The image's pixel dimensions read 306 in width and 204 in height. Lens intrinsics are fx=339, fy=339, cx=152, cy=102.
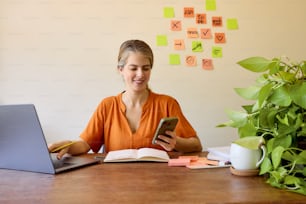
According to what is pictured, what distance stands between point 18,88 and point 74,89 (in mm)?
405

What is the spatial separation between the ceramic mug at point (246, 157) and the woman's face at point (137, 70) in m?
0.80

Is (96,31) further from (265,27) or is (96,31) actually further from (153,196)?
(153,196)

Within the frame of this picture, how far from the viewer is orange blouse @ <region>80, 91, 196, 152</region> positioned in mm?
1712

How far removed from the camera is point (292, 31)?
273 centimetres

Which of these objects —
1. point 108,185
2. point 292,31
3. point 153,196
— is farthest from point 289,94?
point 292,31

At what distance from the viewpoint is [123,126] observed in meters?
1.76

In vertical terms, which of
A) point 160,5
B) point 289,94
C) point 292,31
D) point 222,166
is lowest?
point 222,166

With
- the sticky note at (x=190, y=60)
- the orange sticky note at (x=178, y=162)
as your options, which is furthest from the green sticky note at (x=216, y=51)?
the orange sticky note at (x=178, y=162)

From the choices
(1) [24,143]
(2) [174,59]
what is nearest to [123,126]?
(1) [24,143]

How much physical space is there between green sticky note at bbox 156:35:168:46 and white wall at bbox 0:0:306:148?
0.03 meters

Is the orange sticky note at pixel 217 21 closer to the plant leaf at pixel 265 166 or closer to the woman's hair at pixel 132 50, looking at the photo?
the woman's hair at pixel 132 50

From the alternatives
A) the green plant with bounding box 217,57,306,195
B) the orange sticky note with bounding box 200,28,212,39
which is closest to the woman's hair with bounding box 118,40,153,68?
the green plant with bounding box 217,57,306,195

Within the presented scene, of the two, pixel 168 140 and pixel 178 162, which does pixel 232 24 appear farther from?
pixel 178 162

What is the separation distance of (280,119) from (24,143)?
858 millimetres
